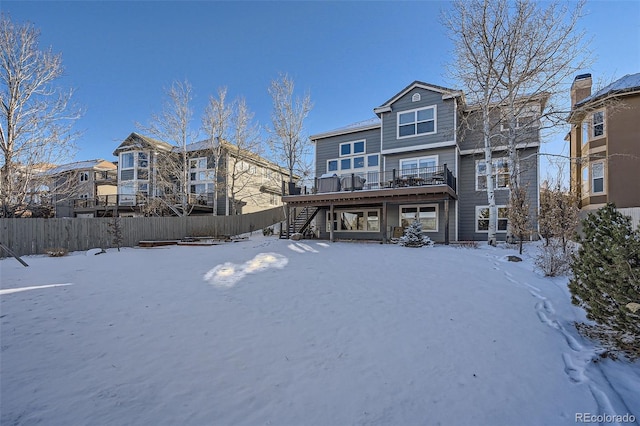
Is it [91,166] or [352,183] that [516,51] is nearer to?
[352,183]

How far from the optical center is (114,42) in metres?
13.6

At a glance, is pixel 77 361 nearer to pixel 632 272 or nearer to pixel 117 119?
pixel 632 272

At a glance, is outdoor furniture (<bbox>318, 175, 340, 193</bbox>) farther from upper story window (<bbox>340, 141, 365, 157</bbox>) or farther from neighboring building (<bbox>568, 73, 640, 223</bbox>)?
neighboring building (<bbox>568, 73, 640, 223</bbox>)

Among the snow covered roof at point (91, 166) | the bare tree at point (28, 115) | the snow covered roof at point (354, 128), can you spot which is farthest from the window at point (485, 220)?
the snow covered roof at point (91, 166)

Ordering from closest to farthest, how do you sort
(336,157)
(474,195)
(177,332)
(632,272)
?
1. (632,272)
2. (177,332)
3. (474,195)
4. (336,157)

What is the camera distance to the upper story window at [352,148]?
18609mm

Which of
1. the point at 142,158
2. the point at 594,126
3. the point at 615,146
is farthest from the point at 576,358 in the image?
the point at 142,158

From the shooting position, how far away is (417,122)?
16234mm

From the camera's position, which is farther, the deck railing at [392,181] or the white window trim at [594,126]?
the white window trim at [594,126]

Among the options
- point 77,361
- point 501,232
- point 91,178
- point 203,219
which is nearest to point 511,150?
point 501,232

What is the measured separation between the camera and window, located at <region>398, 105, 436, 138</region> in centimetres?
1587

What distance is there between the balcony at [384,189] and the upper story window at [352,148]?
2.04 meters

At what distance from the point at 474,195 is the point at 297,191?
9.97 meters

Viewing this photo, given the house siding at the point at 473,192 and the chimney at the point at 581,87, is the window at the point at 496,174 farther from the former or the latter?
the chimney at the point at 581,87
